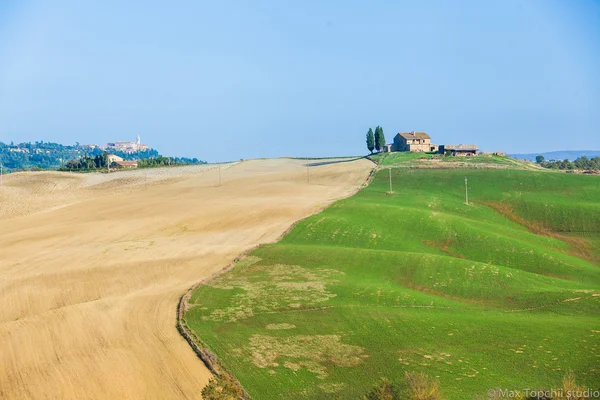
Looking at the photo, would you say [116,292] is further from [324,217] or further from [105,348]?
[324,217]

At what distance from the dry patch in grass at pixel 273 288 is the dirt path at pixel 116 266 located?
3509 millimetres

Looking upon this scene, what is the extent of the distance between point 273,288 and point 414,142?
116915 millimetres

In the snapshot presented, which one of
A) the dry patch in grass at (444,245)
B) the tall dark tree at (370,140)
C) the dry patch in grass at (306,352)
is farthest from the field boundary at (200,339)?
the tall dark tree at (370,140)

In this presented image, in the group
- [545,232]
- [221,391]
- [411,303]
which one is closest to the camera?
[221,391]

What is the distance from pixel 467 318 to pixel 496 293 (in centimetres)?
932

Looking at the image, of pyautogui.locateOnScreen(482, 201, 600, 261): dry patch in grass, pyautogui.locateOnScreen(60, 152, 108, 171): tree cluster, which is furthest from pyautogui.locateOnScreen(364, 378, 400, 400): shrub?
pyautogui.locateOnScreen(60, 152, 108, 171): tree cluster

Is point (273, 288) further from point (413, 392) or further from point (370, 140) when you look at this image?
point (370, 140)

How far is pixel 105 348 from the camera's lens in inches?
1268

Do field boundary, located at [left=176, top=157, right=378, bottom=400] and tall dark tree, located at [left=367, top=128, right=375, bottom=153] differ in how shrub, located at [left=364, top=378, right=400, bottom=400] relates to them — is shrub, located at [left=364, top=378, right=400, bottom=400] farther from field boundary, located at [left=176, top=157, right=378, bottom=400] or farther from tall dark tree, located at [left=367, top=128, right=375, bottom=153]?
tall dark tree, located at [left=367, top=128, right=375, bottom=153]

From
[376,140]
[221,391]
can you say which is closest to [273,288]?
[221,391]

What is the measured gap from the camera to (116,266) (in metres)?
52.3

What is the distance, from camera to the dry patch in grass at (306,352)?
2992 cm

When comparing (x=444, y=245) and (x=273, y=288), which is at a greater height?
(x=273, y=288)

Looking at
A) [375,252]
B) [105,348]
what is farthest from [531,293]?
[105,348]
